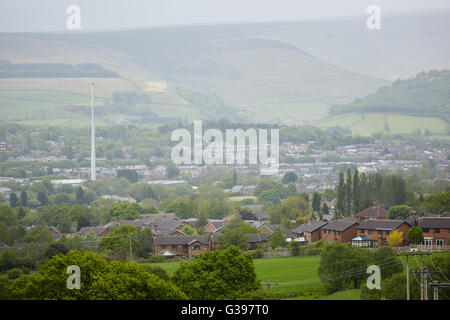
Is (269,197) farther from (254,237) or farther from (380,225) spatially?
(380,225)

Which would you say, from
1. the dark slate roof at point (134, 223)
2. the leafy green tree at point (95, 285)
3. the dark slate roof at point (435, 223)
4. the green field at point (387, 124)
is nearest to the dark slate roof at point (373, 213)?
the dark slate roof at point (435, 223)

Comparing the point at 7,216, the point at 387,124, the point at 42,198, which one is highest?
the point at 387,124

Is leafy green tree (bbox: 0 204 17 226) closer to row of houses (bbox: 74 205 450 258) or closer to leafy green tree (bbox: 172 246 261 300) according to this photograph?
row of houses (bbox: 74 205 450 258)

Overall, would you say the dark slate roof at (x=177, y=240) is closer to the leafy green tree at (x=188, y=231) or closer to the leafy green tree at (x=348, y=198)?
the leafy green tree at (x=188, y=231)

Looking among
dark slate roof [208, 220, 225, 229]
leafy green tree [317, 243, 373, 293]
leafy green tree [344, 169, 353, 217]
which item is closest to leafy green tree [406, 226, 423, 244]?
leafy green tree [317, 243, 373, 293]

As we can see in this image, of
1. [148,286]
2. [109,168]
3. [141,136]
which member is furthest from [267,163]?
[148,286]

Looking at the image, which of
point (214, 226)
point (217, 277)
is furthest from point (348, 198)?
point (217, 277)
